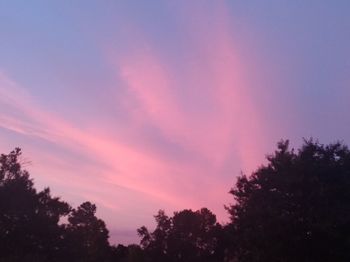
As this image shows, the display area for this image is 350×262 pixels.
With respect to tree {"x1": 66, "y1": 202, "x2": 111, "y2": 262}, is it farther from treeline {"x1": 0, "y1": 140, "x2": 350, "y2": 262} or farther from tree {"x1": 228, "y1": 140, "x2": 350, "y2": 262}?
tree {"x1": 228, "y1": 140, "x2": 350, "y2": 262}

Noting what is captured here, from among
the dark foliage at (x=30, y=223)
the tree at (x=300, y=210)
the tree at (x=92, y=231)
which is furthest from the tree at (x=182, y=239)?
the tree at (x=300, y=210)

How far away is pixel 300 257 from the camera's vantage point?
143ft

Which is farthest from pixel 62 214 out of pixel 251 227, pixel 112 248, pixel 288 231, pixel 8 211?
pixel 112 248

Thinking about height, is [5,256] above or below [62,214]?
below

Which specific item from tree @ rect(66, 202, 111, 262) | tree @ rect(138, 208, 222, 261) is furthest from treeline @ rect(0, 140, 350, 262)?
tree @ rect(138, 208, 222, 261)

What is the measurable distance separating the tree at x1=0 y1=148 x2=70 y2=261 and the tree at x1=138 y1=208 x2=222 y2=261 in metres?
27.2

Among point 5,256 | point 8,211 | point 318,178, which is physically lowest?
point 5,256

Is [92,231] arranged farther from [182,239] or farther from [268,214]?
[268,214]

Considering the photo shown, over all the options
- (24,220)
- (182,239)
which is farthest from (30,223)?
(182,239)

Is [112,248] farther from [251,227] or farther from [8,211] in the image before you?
[251,227]

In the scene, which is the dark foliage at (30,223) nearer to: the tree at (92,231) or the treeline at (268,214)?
the treeline at (268,214)

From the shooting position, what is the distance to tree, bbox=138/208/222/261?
8238 centimetres

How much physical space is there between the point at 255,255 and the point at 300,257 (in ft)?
11.0

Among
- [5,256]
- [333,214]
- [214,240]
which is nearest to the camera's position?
[333,214]
